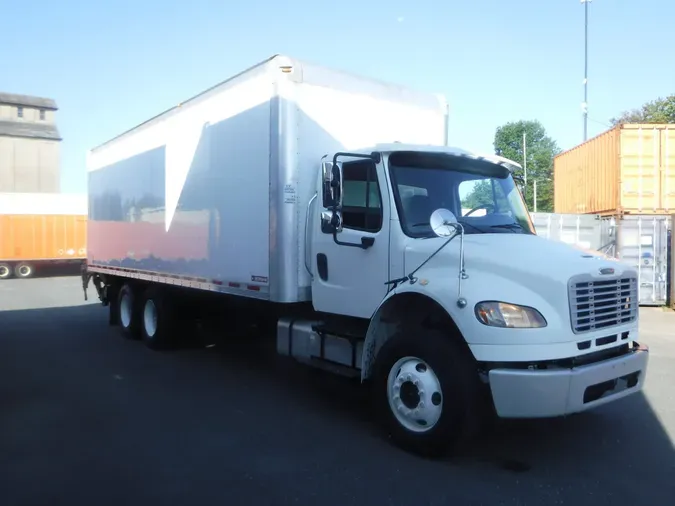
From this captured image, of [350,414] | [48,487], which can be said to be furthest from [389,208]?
[48,487]

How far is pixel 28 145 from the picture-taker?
176ft

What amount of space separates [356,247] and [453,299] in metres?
1.36

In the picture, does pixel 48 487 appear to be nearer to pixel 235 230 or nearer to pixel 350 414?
pixel 350 414

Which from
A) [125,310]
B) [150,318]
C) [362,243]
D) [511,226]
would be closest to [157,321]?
[150,318]

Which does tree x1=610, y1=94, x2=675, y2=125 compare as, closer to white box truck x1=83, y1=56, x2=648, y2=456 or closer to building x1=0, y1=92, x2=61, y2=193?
white box truck x1=83, y1=56, x2=648, y2=456

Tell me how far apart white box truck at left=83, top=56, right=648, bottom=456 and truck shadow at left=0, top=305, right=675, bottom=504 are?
51 centimetres

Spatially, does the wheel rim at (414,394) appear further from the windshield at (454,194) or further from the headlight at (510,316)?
the windshield at (454,194)

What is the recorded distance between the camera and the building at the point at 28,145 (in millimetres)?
52969

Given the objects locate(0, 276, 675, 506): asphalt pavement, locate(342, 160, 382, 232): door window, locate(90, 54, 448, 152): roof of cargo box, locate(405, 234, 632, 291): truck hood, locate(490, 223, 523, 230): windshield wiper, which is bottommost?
locate(0, 276, 675, 506): asphalt pavement

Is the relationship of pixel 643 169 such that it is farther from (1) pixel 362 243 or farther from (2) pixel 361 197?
(1) pixel 362 243

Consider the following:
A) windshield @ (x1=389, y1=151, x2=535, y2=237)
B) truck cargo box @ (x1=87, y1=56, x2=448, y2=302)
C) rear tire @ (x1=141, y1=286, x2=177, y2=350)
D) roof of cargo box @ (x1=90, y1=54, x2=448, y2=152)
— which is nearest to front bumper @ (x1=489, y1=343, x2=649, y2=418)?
windshield @ (x1=389, y1=151, x2=535, y2=237)

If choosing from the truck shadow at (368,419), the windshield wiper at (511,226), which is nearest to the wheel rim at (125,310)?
the truck shadow at (368,419)

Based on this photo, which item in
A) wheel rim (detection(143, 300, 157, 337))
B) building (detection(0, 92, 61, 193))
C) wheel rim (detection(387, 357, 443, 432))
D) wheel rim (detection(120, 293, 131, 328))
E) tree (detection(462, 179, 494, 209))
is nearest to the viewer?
wheel rim (detection(387, 357, 443, 432))

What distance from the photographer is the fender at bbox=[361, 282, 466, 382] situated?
193 inches
